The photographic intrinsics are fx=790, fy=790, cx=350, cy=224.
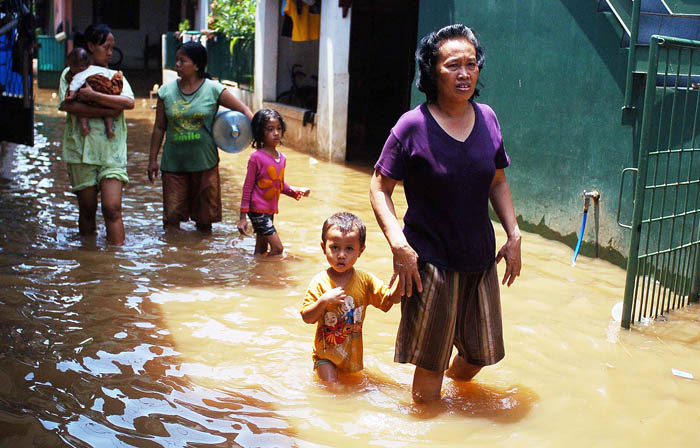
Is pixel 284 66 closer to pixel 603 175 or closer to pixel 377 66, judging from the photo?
pixel 377 66

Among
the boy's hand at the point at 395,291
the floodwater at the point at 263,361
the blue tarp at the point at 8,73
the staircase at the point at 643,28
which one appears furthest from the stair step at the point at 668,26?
the blue tarp at the point at 8,73

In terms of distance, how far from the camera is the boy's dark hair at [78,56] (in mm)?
6340

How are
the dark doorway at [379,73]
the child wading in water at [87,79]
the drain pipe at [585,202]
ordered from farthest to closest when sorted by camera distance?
the dark doorway at [379,73] → the drain pipe at [585,202] → the child wading in water at [87,79]

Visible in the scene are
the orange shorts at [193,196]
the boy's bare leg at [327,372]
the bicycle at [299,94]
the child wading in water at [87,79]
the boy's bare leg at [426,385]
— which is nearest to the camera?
the boy's bare leg at [426,385]

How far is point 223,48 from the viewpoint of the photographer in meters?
18.0

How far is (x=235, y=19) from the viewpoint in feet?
57.9

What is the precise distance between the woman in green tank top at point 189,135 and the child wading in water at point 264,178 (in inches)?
22.1

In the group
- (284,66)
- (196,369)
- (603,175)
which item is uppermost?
(284,66)

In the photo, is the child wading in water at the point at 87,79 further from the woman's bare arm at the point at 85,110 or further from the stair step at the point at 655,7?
the stair step at the point at 655,7

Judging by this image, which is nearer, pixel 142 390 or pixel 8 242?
pixel 142 390

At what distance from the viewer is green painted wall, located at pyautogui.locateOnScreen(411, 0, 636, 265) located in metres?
6.54

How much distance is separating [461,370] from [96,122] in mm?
3955

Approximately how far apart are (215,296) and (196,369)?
129 cm

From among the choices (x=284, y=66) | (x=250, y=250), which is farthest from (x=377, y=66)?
(x=250, y=250)
